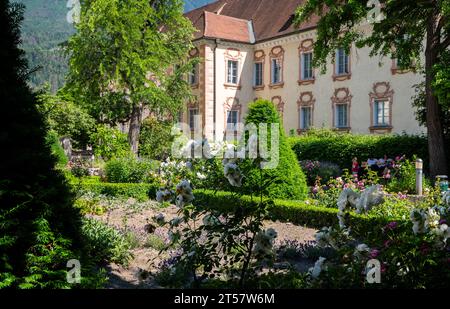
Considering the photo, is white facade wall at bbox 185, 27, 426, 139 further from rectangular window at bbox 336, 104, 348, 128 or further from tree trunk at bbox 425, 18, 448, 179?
tree trunk at bbox 425, 18, 448, 179

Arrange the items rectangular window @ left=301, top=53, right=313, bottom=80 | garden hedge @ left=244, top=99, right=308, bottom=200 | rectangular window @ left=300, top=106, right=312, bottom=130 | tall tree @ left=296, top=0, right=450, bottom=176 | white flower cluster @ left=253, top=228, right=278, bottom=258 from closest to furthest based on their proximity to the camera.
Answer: white flower cluster @ left=253, top=228, right=278, bottom=258
garden hedge @ left=244, top=99, right=308, bottom=200
tall tree @ left=296, top=0, right=450, bottom=176
rectangular window @ left=301, top=53, right=313, bottom=80
rectangular window @ left=300, top=106, right=312, bottom=130

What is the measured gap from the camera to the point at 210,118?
2928cm

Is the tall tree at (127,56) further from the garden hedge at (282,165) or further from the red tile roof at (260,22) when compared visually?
the garden hedge at (282,165)

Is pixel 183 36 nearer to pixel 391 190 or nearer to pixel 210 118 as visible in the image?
pixel 210 118

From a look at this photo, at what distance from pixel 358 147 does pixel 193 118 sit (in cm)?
1364

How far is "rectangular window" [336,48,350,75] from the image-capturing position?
25.6m

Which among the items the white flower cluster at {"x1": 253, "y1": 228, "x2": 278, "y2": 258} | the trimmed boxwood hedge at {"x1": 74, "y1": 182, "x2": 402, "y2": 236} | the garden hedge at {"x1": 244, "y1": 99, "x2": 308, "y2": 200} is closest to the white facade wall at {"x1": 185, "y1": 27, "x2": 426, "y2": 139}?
the garden hedge at {"x1": 244, "y1": 99, "x2": 308, "y2": 200}

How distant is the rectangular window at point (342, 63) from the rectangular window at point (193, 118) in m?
9.16

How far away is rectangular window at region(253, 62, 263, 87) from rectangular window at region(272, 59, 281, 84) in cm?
109

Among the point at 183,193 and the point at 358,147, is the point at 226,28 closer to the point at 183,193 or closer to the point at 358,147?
the point at 358,147

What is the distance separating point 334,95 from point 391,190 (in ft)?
42.2

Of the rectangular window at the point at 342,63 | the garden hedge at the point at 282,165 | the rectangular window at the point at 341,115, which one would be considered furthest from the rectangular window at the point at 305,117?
the garden hedge at the point at 282,165

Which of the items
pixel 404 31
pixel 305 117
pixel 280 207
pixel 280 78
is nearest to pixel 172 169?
pixel 280 207
